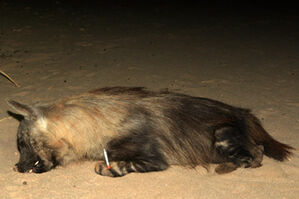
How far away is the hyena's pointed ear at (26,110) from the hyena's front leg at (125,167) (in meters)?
0.73

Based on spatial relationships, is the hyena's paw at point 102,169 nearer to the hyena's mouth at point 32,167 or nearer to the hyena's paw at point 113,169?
the hyena's paw at point 113,169

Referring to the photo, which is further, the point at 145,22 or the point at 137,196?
the point at 145,22

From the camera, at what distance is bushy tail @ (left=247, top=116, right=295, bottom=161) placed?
398cm

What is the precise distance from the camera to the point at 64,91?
5.69 metres

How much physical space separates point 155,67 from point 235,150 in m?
3.38

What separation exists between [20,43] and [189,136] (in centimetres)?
549

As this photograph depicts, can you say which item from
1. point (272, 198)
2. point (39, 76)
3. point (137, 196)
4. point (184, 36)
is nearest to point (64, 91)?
point (39, 76)

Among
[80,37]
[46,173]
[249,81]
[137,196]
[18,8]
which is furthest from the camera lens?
[18,8]

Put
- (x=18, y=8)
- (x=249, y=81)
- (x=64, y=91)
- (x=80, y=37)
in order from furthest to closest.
A: (x=18, y=8), (x=80, y=37), (x=249, y=81), (x=64, y=91)

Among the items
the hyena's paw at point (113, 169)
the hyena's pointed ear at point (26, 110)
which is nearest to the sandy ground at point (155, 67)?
the hyena's paw at point (113, 169)

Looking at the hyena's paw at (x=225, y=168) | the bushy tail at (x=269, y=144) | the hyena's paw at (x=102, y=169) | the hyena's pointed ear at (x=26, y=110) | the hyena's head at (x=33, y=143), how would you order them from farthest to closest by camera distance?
the bushy tail at (x=269, y=144) < the hyena's paw at (x=225, y=168) < the hyena's paw at (x=102, y=169) < the hyena's head at (x=33, y=143) < the hyena's pointed ear at (x=26, y=110)

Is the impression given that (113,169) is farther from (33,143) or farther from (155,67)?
(155,67)

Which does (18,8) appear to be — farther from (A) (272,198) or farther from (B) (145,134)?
(A) (272,198)

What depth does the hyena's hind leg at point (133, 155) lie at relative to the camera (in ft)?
12.1
